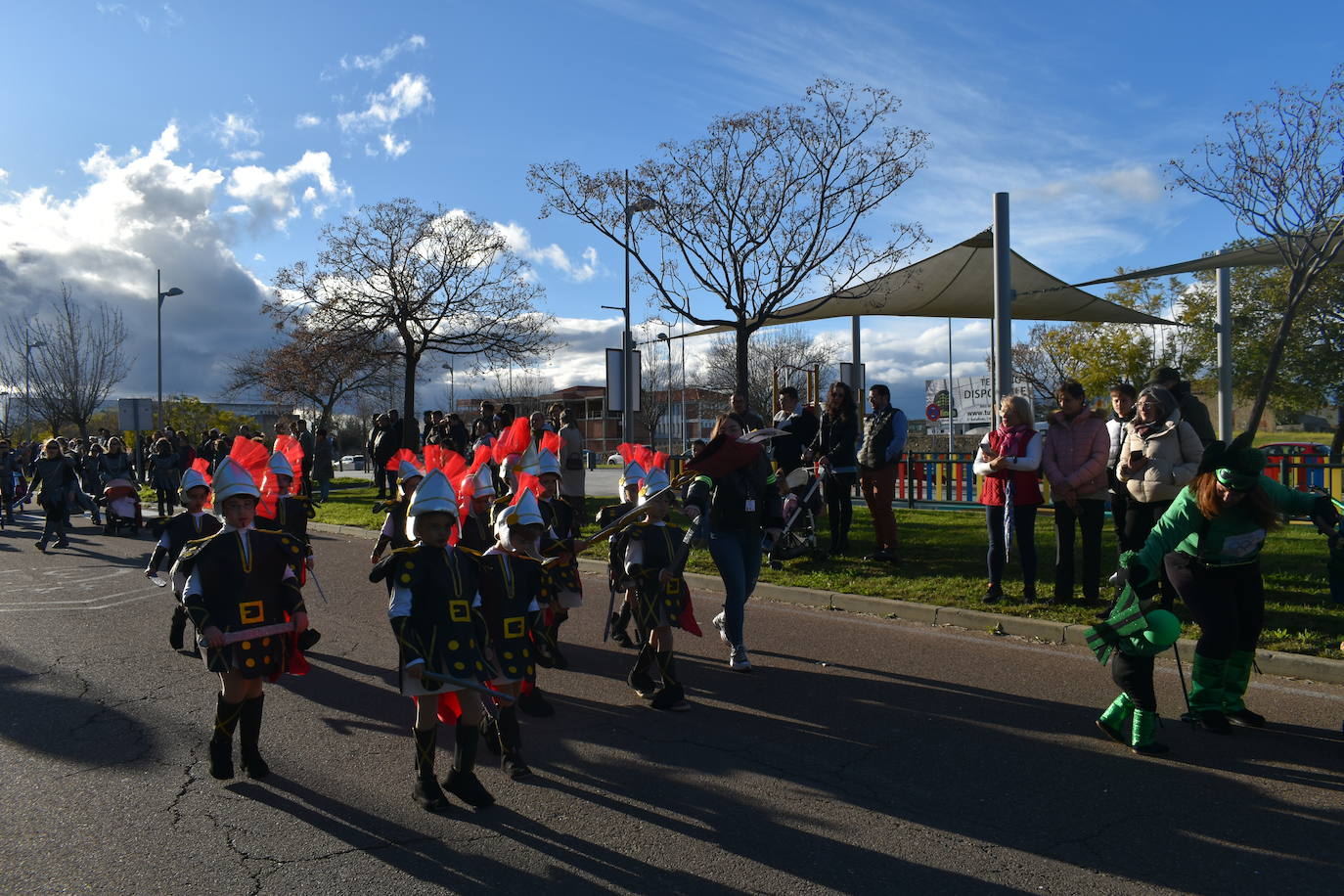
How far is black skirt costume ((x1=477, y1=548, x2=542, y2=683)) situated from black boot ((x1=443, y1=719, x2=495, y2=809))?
0.30 meters

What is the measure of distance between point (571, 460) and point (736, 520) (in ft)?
24.9

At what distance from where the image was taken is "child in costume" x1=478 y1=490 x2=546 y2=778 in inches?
185

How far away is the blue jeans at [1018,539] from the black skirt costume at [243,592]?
5.81 metres

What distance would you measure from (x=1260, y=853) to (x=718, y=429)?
4059mm

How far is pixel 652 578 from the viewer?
5.99m

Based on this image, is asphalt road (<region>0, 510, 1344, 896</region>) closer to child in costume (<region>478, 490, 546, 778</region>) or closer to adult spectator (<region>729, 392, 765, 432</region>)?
child in costume (<region>478, 490, 546, 778</region>)

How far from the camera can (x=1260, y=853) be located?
3812mm

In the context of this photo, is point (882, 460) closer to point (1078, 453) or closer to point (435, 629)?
point (1078, 453)

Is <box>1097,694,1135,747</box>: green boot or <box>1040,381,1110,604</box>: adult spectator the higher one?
<box>1040,381,1110,604</box>: adult spectator

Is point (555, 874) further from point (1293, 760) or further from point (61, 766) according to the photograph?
point (1293, 760)

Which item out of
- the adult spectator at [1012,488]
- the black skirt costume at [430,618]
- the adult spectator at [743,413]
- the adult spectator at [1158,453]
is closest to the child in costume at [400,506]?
the black skirt costume at [430,618]

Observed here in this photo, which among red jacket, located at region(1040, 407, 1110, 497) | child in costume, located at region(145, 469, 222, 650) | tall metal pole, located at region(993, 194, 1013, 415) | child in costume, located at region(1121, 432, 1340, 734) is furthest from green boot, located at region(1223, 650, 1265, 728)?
tall metal pole, located at region(993, 194, 1013, 415)

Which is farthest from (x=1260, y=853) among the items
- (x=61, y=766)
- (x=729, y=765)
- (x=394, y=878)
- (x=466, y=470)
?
(x=61, y=766)

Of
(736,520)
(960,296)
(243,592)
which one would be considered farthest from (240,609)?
(960,296)
